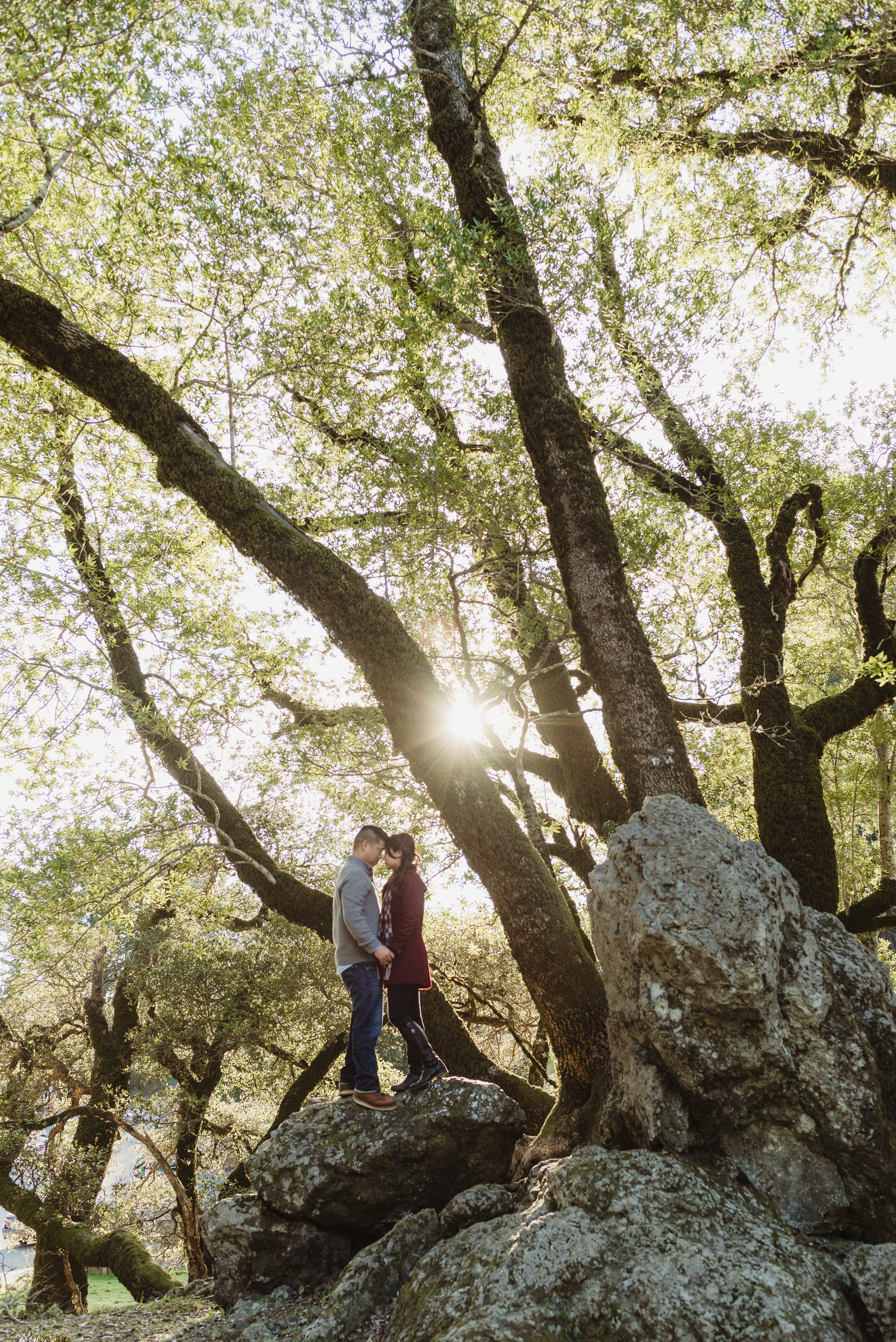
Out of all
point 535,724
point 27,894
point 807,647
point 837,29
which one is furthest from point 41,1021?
point 837,29

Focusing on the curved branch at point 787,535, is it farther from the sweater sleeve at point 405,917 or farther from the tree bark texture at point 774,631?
the sweater sleeve at point 405,917

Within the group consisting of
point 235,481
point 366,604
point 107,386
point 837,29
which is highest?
point 837,29

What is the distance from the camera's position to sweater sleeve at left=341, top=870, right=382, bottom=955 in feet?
19.4

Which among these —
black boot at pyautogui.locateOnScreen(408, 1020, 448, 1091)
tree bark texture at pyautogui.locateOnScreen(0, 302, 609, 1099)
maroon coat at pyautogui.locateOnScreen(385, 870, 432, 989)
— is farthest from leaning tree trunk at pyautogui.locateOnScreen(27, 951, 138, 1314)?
tree bark texture at pyautogui.locateOnScreen(0, 302, 609, 1099)

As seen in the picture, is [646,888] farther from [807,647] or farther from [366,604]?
[807,647]

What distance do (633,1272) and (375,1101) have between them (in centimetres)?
296

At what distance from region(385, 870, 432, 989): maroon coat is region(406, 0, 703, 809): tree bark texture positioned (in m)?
2.19

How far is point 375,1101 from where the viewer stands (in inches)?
229

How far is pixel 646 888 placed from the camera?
15.3 ft

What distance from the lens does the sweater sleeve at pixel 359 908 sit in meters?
5.92

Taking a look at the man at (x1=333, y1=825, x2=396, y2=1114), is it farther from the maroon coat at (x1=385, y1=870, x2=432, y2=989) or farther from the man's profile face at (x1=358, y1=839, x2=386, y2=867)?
the maroon coat at (x1=385, y1=870, x2=432, y2=989)

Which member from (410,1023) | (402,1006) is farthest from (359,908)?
(410,1023)

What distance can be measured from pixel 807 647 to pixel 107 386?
1434 centimetres

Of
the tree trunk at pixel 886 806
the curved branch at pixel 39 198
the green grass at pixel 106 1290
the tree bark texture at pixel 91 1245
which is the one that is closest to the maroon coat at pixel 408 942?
the tree bark texture at pixel 91 1245
